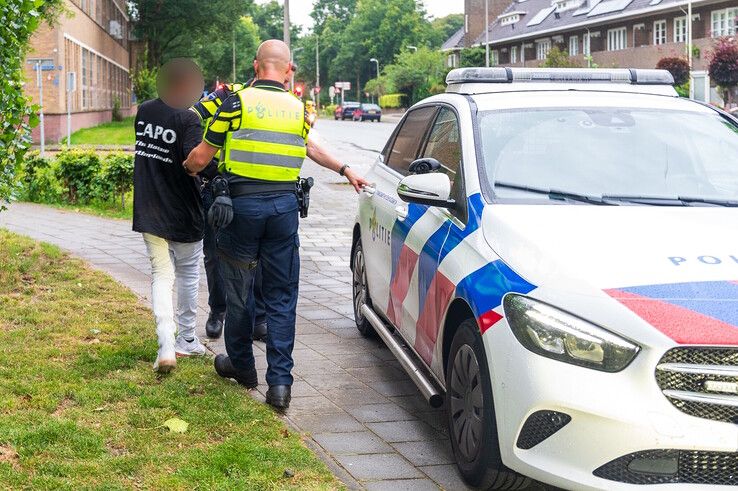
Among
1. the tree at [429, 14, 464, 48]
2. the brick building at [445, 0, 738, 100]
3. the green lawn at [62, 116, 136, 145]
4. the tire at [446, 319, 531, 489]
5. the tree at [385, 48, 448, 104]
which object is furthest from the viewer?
the tree at [429, 14, 464, 48]

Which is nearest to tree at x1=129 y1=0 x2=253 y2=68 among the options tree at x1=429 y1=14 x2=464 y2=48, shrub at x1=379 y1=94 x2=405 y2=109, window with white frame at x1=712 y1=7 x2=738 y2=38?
window with white frame at x1=712 y1=7 x2=738 y2=38

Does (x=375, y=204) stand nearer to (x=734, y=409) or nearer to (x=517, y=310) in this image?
(x=517, y=310)

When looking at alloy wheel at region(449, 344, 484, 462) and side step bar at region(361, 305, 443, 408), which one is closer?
alloy wheel at region(449, 344, 484, 462)

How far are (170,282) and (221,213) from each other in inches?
43.9

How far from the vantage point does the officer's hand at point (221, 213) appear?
5.27 meters

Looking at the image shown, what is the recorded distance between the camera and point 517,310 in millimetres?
3834

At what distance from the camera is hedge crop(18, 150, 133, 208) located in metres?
15.6

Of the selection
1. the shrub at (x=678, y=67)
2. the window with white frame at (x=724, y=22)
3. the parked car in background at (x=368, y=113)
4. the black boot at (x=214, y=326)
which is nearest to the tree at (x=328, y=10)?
the parked car in background at (x=368, y=113)

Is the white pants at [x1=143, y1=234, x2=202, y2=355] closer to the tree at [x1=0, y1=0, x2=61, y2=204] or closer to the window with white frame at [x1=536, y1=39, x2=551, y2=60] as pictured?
the tree at [x1=0, y1=0, x2=61, y2=204]

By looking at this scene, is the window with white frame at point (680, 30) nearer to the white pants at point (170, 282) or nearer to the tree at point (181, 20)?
the tree at point (181, 20)

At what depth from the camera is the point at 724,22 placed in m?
51.3

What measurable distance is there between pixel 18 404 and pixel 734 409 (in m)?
3.50

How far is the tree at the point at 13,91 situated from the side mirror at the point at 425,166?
11.2 feet

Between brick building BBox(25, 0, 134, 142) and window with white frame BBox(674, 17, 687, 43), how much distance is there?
30.5m
